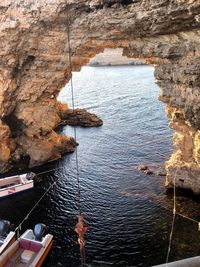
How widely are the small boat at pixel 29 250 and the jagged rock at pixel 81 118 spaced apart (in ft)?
74.5

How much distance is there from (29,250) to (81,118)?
25436 mm

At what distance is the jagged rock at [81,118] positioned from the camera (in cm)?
4550

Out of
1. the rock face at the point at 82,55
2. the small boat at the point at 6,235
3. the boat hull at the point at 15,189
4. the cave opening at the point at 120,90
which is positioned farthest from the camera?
the cave opening at the point at 120,90

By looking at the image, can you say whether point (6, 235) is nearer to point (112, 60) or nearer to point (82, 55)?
point (82, 55)

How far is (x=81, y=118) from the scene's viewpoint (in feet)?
153

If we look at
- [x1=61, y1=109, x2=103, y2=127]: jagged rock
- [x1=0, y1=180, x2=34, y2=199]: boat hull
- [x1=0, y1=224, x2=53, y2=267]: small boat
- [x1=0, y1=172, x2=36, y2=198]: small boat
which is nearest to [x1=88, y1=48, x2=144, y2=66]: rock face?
[x1=61, y1=109, x2=103, y2=127]: jagged rock

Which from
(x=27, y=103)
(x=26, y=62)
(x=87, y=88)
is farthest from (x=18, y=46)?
(x=87, y=88)

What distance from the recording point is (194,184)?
1095 inches

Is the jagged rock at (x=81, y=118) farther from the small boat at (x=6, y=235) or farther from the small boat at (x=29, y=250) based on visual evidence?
the small boat at (x=29, y=250)

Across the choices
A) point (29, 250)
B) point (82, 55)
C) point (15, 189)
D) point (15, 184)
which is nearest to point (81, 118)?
point (82, 55)

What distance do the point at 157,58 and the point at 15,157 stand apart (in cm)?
1785

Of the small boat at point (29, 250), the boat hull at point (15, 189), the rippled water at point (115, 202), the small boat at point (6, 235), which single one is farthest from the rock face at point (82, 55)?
the small boat at point (6, 235)

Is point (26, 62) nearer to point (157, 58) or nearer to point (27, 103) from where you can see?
point (27, 103)

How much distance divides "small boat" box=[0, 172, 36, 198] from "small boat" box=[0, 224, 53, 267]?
6795 millimetres
